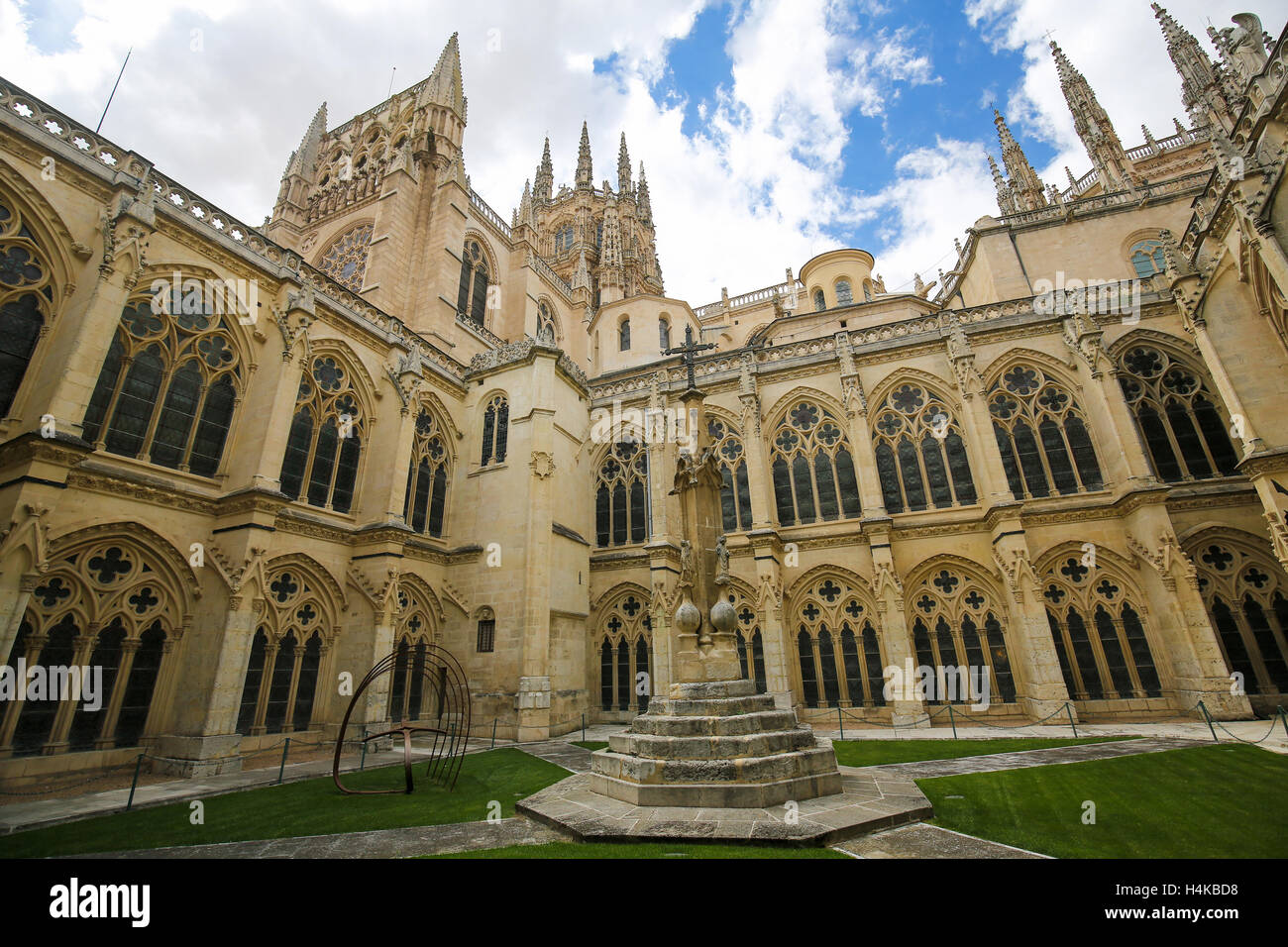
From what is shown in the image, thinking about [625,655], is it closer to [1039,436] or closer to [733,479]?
[733,479]

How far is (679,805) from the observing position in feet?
19.2

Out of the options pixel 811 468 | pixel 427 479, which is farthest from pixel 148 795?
pixel 811 468

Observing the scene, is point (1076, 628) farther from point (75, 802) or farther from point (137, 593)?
point (137, 593)

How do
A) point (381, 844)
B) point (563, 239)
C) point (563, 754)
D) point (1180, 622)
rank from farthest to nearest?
1. point (563, 239)
2. point (1180, 622)
3. point (563, 754)
4. point (381, 844)

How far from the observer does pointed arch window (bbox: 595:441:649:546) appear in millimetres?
19578

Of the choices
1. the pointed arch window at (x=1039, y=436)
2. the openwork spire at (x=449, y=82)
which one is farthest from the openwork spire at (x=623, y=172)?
the pointed arch window at (x=1039, y=436)

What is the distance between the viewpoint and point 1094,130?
88.0 feet

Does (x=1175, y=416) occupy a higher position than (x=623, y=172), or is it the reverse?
(x=623, y=172)

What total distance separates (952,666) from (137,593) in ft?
64.1

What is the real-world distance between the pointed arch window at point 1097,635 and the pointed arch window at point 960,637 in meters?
1.47

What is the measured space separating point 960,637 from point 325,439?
18598 millimetres

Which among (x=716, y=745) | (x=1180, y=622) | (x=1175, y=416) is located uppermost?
(x=1175, y=416)

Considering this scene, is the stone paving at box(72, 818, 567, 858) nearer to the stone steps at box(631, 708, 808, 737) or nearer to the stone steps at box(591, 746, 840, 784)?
the stone steps at box(591, 746, 840, 784)
